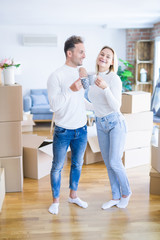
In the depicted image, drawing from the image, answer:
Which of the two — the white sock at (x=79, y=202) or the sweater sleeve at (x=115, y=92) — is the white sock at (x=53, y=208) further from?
the sweater sleeve at (x=115, y=92)

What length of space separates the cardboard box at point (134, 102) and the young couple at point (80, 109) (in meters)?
1.13

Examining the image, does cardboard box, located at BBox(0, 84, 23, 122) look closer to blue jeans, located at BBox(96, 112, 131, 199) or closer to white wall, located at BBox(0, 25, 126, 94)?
blue jeans, located at BBox(96, 112, 131, 199)

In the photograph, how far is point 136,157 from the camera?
12.6 ft

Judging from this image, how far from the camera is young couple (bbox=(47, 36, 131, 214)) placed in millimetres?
2350

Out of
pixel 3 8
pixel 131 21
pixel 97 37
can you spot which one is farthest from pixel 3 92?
pixel 97 37

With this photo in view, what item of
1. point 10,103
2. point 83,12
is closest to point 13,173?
point 10,103

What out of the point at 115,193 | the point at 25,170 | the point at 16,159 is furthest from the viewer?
the point at 25,170

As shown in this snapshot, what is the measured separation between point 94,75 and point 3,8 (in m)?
3.42

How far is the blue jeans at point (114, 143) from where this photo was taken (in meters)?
2.48

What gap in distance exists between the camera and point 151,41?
24.1 feet

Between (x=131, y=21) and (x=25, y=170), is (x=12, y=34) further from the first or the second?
(x=25, y=170)

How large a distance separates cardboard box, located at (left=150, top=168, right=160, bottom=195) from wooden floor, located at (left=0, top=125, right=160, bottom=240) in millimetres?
73

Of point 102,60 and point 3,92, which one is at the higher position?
point 102,60

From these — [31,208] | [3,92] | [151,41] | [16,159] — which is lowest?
[31,208]
